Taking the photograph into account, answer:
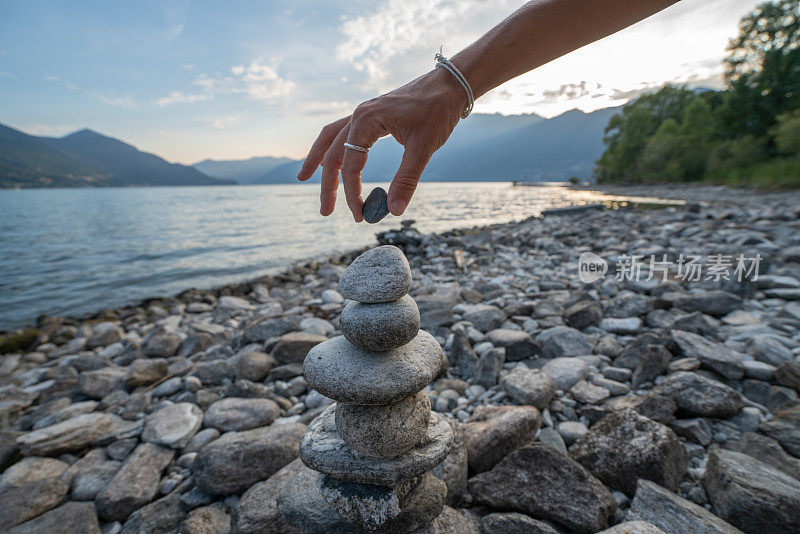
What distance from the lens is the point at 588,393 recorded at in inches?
138

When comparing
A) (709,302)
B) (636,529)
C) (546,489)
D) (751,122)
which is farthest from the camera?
(751,122)

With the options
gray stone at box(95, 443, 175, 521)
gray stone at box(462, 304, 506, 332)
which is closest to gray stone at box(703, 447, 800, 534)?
gray stone at box(462, 304, 506, 332)

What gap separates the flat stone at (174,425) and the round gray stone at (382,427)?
2.27m

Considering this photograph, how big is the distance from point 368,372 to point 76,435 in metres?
3.62

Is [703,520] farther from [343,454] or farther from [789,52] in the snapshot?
[789,52]

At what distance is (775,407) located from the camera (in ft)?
10.1

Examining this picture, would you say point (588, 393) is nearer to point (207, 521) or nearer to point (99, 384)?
point (207, 521)

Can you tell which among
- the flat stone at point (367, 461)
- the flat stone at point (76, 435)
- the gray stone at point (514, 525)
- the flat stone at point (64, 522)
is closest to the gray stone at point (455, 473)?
the gray stone at point (514, 525)

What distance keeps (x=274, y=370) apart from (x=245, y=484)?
1812 millimetres

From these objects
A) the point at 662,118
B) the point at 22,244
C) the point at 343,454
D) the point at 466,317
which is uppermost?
the point at 662,118

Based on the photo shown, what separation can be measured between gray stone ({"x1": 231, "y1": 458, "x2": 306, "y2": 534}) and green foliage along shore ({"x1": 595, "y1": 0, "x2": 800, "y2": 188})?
40774 mm

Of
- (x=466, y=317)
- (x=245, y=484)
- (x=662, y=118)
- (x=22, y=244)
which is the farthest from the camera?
(x=662, y=118)

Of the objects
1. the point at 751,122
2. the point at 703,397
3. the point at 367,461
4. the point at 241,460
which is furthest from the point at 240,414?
the point at 751,122

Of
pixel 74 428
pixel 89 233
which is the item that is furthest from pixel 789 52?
pixel 89 233
